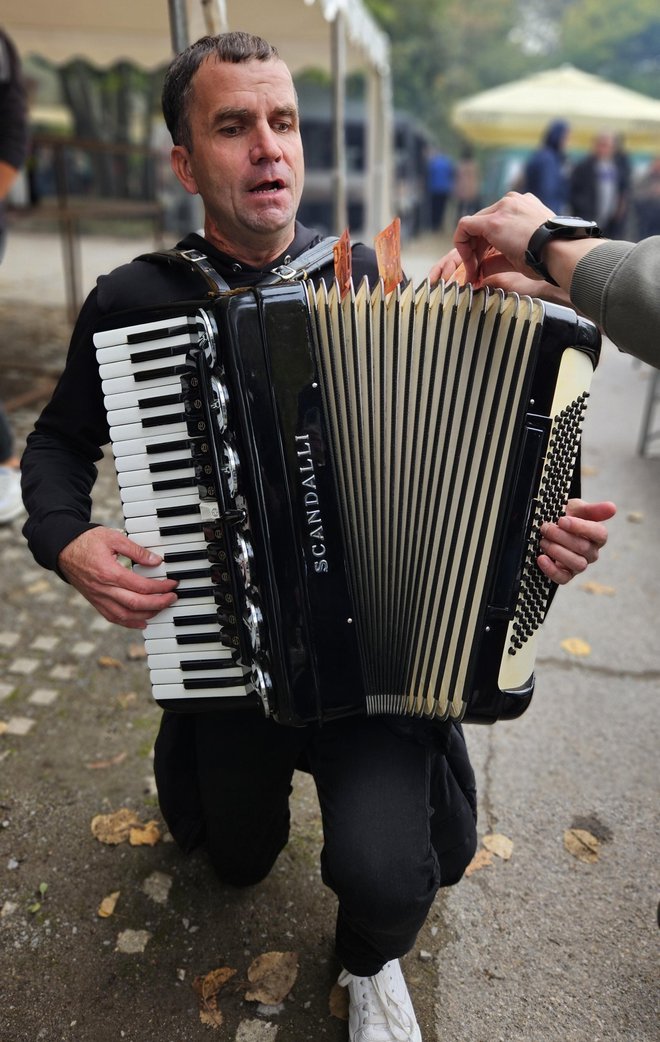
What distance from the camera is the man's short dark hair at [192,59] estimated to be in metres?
1.63

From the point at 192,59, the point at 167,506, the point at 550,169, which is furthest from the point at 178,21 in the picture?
the point at 550,169

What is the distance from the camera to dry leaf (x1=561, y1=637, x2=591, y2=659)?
2986mm

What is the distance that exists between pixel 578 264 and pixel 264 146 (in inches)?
27.7

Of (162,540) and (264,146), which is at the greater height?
(264,146)

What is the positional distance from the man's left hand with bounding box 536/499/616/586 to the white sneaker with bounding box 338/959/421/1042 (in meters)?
0.89

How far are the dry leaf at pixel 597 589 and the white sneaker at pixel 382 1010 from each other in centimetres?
215

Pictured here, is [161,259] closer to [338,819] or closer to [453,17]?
[338,819]

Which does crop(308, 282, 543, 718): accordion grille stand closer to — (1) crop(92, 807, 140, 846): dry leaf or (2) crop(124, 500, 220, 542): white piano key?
(2) crop(124, 500, 220, 542): white piano key

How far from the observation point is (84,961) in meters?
1.75

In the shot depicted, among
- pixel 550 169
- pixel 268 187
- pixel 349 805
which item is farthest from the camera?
pixel 550 169

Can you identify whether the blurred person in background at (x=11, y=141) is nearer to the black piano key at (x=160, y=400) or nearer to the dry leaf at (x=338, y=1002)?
the black piano key at (x=160, y=400)

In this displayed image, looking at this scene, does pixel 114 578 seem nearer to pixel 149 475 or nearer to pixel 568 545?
pixel 149 475

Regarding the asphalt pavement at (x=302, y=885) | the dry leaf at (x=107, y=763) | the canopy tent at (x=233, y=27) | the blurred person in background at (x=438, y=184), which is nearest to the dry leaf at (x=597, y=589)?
the asphalt pavement at (x=302, y=885)

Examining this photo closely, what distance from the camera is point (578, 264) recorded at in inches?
53.4
